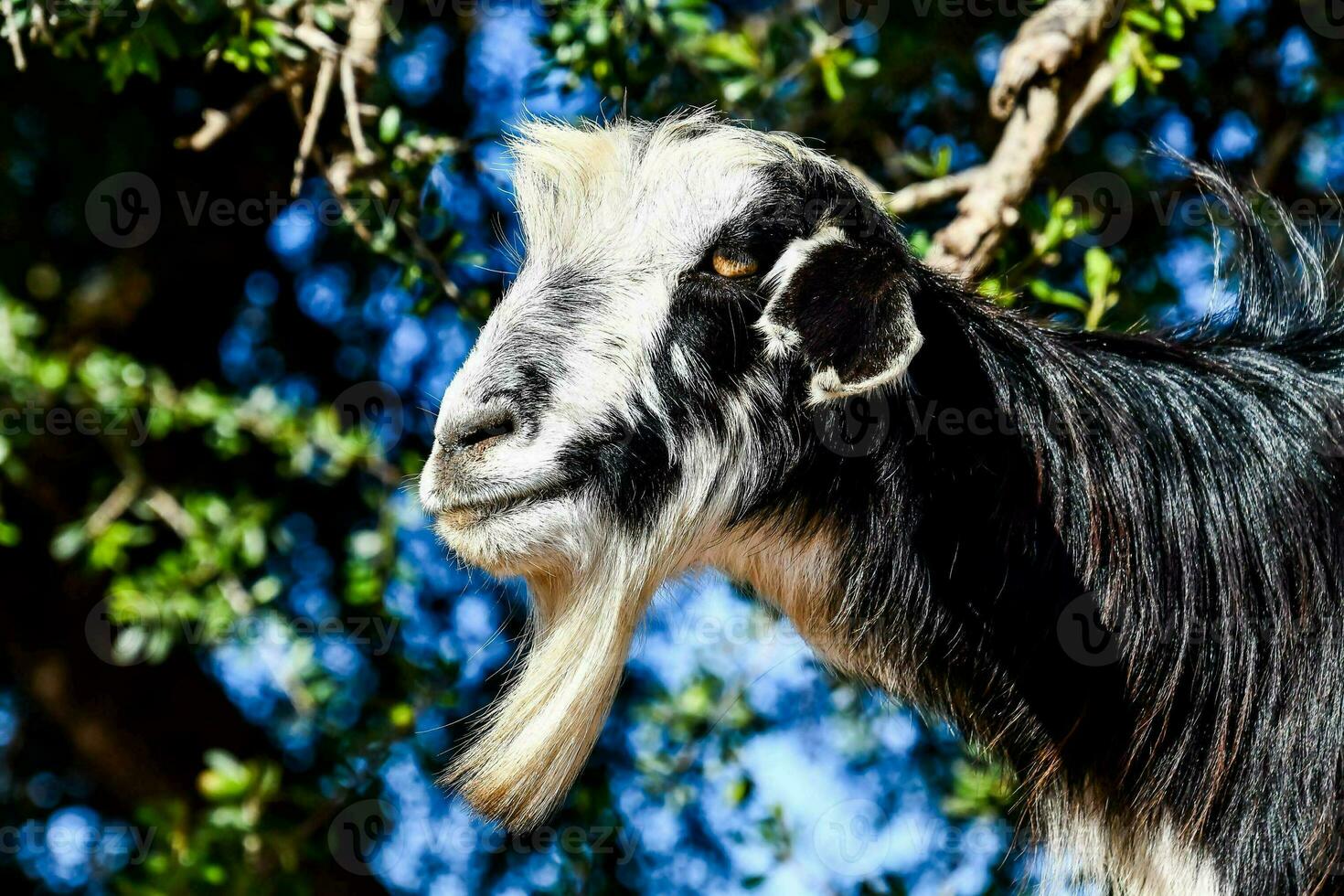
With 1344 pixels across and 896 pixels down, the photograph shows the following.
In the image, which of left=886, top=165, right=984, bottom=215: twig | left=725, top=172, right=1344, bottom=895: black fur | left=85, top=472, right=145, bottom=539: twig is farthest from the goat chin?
left=85, top=472, right=145, bottom=539: twig

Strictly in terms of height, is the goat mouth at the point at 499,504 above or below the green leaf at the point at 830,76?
below

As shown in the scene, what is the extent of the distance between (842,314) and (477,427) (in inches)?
28.9

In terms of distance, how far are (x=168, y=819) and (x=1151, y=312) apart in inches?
144

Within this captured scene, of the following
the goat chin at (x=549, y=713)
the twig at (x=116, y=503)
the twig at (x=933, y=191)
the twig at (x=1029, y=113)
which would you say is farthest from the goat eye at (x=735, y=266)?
the twig at (x=116, y=503)

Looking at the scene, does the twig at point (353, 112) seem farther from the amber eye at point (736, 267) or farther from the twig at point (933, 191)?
the twig at point (933, 191)

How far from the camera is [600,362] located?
9.38 feet

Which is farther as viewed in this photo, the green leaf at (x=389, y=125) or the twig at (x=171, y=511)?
the twig at (x=171, y=511)

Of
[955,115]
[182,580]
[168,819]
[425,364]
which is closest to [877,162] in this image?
[955,115]

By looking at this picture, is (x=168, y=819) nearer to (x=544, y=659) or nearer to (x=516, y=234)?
(x=544, y=659)

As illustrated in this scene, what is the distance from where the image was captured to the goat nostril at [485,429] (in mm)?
2764

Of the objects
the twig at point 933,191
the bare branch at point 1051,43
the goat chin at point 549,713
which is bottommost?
the goat chin at point 549,713

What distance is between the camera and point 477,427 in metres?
2.77

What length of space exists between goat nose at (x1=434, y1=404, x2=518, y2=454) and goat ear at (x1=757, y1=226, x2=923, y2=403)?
0.53 m

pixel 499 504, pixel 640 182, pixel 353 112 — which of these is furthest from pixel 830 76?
pixel 499 504
